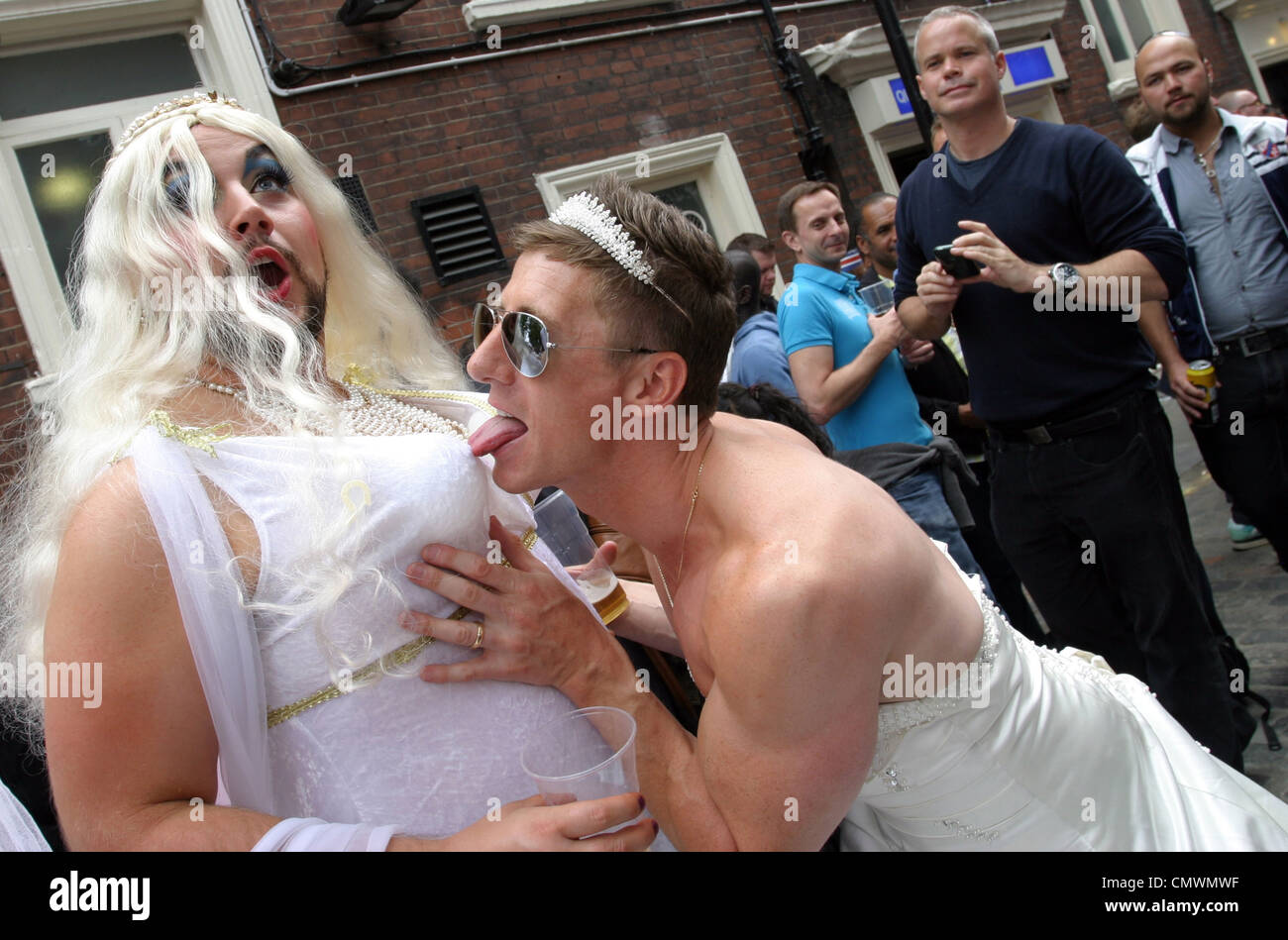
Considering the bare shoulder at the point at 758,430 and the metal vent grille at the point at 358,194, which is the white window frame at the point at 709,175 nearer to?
the metal vent grille at the point at 358,194

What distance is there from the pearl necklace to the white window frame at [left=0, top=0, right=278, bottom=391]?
152 inches

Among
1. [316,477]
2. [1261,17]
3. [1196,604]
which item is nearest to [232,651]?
[316,477]

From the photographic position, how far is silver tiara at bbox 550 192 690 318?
5.74 ft

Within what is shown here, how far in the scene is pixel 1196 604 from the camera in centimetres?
306

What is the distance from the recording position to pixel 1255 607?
447cm

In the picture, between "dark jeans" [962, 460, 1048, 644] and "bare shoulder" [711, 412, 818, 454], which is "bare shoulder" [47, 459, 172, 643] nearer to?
"bare shoulder" [711, 412, 818, 454]

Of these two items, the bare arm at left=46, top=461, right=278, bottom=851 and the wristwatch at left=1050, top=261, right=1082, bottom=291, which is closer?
the bare arm at left=46, top=461, right=278, bottom=851

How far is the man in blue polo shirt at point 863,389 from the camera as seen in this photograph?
368 centimetres

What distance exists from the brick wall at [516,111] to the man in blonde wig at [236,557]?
14.8 ft

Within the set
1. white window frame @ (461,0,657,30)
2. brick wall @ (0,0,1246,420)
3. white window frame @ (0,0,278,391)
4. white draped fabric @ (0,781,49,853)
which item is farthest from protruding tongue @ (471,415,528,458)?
white window frame @ (461,0,657,30)

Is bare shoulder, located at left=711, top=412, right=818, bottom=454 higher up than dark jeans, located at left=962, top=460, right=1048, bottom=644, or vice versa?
bare shoulder, located at left=711, top=412, right=818, bottom=454

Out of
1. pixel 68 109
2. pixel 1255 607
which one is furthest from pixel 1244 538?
pixel 68 109
